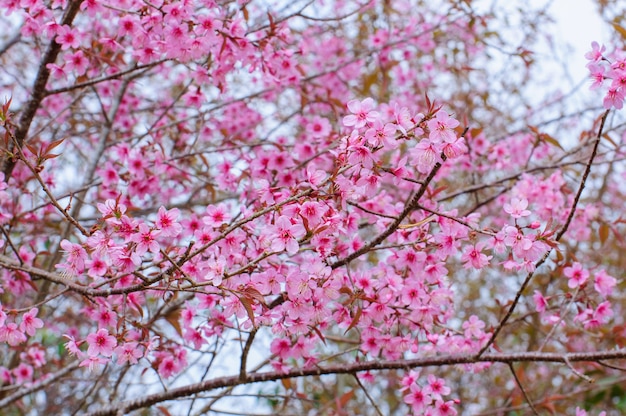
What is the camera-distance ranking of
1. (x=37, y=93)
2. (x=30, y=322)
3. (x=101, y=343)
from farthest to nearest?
1. (x=37, y=93)
2. (x=30, y=322)
3. (x=101, y=343)

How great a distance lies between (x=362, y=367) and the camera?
229 cm

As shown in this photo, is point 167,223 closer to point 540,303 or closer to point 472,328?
point 472,328

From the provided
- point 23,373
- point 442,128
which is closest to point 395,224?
point 442,128

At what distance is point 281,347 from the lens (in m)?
2.37

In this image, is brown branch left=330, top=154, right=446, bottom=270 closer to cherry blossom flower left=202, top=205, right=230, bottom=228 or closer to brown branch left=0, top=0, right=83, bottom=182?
cherry blossom flower left=202, top=205, right=230, bottom=228

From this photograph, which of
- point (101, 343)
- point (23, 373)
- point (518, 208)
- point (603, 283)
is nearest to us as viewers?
point (518, 208)

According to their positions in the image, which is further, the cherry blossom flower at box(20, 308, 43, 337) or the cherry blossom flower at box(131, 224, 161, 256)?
the cherry blossom flower at box(20, 308, 43, 337)

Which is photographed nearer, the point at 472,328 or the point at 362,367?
the point at 362,367

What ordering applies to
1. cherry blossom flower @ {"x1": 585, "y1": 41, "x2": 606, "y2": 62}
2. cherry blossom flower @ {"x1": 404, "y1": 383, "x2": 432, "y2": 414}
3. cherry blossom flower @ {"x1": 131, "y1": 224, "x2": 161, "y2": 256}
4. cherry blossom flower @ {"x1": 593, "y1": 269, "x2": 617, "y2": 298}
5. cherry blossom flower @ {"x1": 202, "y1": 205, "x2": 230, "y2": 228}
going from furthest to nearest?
cherry blossom flower @ {"x1": 593, "y1": 269, "x2": 617, "y2": 298} < cherry blossom flower @ {"x1": 404, "y1": 383, "x2": 432, "y2": 414} < cherry blossom flower @ {"x1": 202, "y1": 205, "x2": 230, "y2": 228} < cherry blossom flower @ {"x1": 585, "y1": 41, "x2": 606, "y2": 62} < cherry blossom flower @ {"x1": 131, "y1": 224, "x2": 161, "y2": 256}

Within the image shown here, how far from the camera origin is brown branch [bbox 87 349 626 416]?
→ 2062mm

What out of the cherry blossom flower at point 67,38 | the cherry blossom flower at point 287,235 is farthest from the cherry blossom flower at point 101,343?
the cherry blossom flower at point 67,38

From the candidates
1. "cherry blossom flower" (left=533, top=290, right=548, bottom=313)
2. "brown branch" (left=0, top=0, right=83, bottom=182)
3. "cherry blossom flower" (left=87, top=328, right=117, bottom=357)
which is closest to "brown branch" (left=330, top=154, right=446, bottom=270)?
"cherry blossom flower" (left=87, top=328, right=117, bottom=357)

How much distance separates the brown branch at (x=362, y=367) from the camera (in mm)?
2062

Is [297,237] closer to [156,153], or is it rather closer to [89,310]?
[89,310]
